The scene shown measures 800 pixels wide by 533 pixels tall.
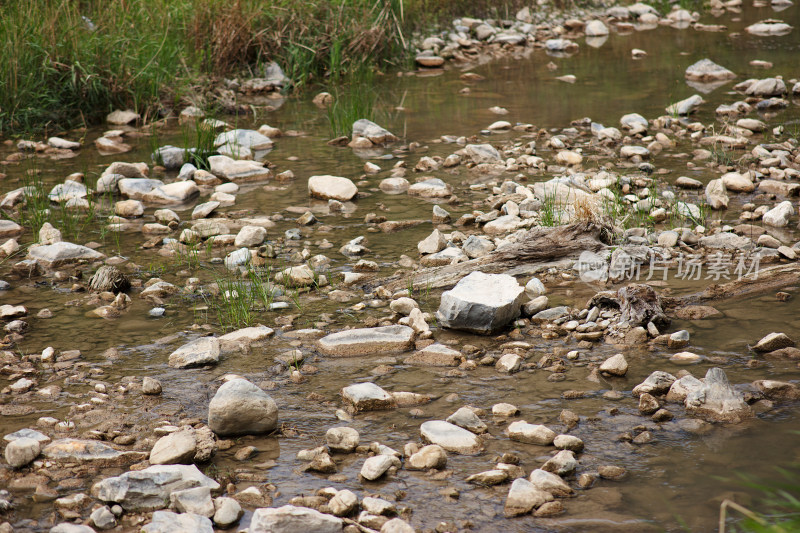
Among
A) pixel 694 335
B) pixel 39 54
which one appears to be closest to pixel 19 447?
pixel 694 335

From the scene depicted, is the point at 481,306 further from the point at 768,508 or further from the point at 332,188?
the point at 332,188

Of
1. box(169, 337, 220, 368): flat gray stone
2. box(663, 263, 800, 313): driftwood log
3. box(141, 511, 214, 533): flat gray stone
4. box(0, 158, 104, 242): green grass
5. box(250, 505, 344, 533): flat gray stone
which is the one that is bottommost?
box(0, 158, 104, 242): green grass

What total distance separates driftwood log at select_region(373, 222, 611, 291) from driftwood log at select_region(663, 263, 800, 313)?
2.13 feet

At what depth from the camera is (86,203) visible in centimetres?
561

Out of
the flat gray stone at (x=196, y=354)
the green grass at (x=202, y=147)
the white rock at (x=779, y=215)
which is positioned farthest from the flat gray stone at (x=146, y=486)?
the green grass at (x=202, y=147)

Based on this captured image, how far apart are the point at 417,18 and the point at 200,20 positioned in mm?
4072

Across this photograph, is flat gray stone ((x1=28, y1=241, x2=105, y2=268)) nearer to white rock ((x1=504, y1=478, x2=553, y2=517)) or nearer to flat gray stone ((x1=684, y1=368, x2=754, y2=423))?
white rock ((x1=504, y1=478, x2=553, y2=517))

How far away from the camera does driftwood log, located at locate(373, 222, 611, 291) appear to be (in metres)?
4.05

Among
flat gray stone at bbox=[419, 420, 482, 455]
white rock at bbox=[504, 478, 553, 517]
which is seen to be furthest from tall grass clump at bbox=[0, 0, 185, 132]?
white rock at bbox=[504, 478, 553, 517]

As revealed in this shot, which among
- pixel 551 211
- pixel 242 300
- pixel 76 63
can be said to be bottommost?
pixel 242 300

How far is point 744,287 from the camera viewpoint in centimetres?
372

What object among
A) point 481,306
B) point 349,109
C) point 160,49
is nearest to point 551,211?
point 481,306

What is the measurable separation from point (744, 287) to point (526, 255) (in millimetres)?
1117

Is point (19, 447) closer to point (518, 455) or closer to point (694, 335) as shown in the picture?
point (518, 455)
